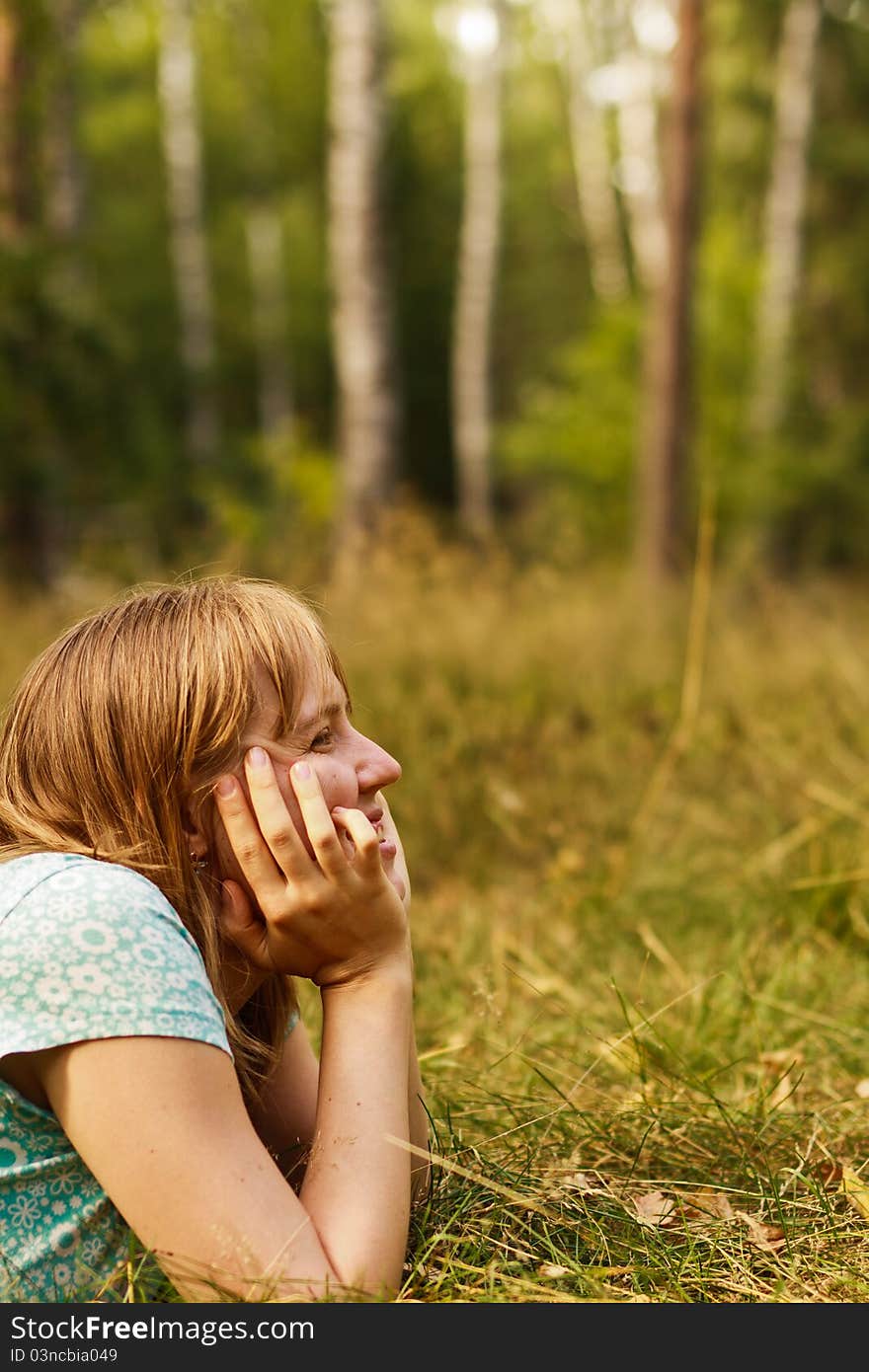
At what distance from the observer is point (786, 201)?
1703cm

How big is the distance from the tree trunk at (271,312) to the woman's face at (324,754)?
2682cm

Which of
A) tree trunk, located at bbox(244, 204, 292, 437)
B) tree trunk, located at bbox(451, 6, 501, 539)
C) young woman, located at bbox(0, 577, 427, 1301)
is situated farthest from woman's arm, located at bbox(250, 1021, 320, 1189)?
tree trunk, located at bbox(244, 204, 292, 437)

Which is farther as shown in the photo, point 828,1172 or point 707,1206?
point 828,1172

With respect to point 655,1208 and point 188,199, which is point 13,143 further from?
point 188,199

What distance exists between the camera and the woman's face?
1.81 metres

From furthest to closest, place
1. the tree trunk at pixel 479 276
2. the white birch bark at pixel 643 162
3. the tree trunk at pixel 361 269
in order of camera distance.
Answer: the white birch bark at pixel 643 162 < the tree trunk at pixel 479 276 < the tree trunk at pixel 361 269

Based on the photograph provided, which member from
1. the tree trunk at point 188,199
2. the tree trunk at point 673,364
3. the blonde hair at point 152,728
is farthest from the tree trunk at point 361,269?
the tree trunk at point 188,199

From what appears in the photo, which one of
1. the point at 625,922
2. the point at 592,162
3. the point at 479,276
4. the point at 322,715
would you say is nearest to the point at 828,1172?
the point at 322,715

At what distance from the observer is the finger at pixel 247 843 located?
177cm

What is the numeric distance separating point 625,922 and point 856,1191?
1.83 m

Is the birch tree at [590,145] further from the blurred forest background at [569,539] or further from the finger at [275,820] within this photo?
the finger at [275,820]

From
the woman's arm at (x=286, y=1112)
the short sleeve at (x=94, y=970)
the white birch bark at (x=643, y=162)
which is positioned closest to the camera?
the short sleeve at (x=94, y=970)

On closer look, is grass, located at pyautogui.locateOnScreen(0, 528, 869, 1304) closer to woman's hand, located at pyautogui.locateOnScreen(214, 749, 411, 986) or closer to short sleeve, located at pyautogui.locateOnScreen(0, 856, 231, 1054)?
woman's hand, located at pyautogui.locateOnScreen(214, 749, 411, 986)

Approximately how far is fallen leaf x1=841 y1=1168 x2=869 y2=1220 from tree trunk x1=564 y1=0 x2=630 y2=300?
23726mm
